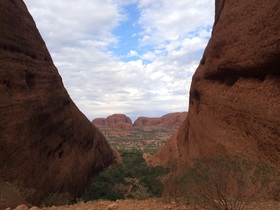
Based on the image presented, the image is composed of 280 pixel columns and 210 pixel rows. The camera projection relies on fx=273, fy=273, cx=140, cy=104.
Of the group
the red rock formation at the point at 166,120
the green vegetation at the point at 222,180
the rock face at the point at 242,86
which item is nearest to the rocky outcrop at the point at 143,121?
the red rock formation at the point at 166,120

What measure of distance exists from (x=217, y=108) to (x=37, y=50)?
14.2 metres

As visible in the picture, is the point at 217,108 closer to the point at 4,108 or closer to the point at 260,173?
the point at 260,173

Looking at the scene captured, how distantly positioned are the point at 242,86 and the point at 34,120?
1254 cm

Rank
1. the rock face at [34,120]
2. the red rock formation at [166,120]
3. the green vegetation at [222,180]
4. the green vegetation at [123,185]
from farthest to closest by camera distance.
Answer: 1. the red rock formation at [166,120]
2. the green vegetation at [123,185]
3. the rock face at [34,120]
4. the green vegetation at [222,180]

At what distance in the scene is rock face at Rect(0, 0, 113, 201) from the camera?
47.8 feet

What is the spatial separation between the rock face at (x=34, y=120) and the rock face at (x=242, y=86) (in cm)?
960

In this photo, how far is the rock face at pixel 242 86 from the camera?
12258 mm

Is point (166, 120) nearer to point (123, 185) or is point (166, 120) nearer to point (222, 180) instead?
point (123, 185)

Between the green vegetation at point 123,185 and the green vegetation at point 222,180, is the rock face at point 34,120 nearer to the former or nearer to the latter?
the green vegetation at point 123,185

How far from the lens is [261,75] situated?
45.2ft

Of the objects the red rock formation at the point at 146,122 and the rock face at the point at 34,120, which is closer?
the rock face at the point at 34,120

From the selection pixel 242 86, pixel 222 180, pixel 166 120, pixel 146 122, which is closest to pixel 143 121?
pixel 146 122

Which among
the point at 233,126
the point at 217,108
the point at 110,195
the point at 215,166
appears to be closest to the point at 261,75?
the point at 233,126

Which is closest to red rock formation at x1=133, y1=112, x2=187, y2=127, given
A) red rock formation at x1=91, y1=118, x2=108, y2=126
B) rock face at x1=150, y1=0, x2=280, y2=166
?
red rock formation at x1=91, y1=118, x2=108, y2=126
